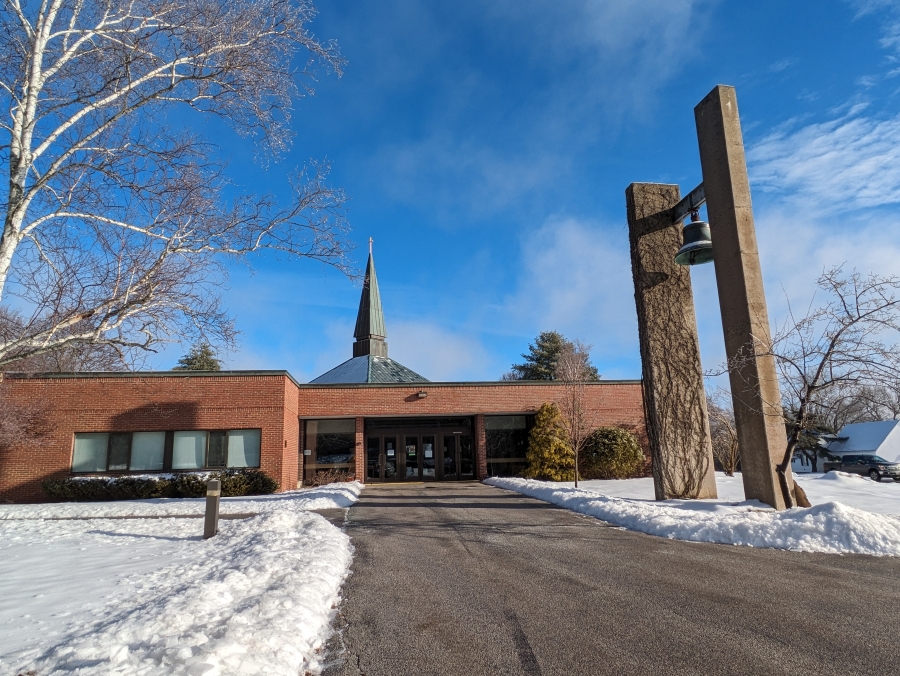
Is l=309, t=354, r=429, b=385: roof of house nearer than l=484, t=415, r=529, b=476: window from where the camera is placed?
No

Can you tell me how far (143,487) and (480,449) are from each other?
12.7 meters

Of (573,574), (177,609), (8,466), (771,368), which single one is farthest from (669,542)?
(8,466)

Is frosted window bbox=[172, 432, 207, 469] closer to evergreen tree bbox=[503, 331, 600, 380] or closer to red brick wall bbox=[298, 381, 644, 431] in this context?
red brick wall bbox=[298, 381, 644, 431]

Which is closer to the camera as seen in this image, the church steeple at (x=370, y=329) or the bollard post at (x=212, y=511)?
the bollard post at (x=212, y=511)

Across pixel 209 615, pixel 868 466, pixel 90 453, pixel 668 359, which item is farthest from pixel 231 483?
pixel 868 466

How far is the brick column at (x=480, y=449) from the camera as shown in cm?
2388

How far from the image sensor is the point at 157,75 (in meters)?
6.37

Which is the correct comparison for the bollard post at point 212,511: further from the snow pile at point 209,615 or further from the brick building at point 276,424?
the brick building at point 276,424

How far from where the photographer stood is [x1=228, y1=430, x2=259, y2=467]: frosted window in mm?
19516

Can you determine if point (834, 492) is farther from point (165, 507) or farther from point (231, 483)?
point (231, 483)

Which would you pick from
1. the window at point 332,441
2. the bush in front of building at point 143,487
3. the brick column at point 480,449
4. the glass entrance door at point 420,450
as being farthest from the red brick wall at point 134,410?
the brick column at point 480,449

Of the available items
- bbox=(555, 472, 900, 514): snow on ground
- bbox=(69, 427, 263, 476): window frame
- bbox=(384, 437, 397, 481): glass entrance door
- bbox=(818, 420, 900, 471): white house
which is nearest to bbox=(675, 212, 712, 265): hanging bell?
bbox=(555, 472, 900, 514): snow on ground

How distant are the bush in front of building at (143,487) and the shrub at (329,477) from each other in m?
4.22

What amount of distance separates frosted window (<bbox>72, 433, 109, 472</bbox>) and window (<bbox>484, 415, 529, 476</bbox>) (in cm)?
1438
